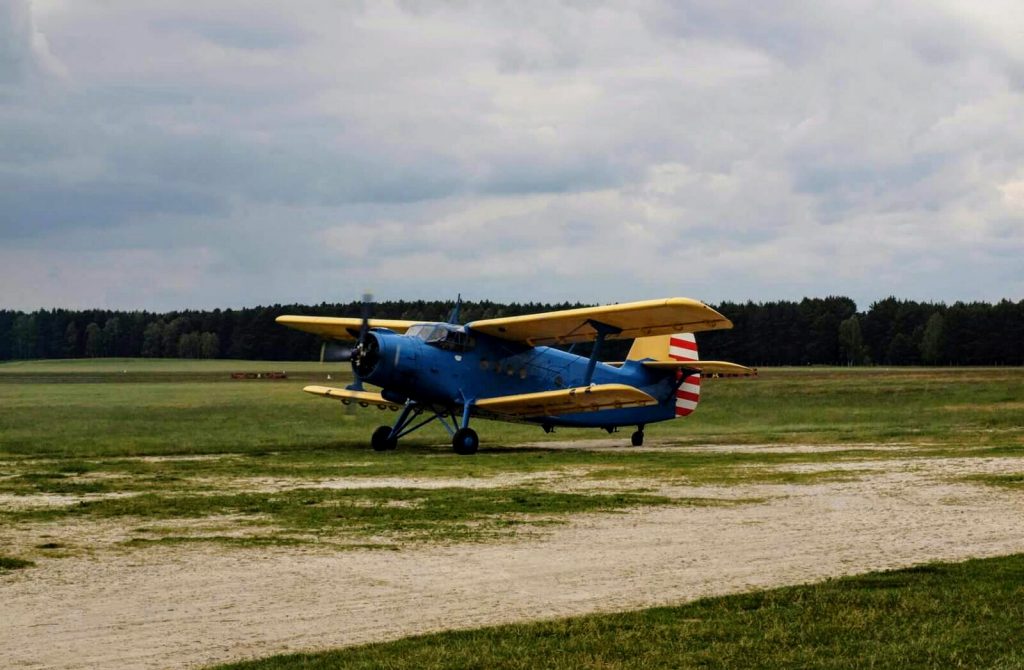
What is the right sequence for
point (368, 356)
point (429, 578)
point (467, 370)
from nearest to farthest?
point (429, 578), point (368, 356), point (467, 370)

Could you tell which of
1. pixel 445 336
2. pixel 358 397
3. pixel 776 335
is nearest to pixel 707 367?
pixel 445 336

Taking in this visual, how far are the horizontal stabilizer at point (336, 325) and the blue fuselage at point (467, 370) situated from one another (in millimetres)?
3062

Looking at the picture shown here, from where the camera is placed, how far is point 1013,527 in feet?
47.2

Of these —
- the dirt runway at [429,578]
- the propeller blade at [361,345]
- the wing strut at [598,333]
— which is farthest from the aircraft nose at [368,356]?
the dirt runway at [429,578]

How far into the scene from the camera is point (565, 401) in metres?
29.5

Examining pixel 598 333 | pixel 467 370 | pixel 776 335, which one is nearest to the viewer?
pixel 598 333

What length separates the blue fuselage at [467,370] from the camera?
28828mm

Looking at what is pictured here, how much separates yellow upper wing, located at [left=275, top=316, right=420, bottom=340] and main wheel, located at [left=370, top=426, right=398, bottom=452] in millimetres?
3553

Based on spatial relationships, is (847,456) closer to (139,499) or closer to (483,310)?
(139,499)

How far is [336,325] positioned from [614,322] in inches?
343

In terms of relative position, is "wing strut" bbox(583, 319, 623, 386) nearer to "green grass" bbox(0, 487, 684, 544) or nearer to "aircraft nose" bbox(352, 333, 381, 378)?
"aircraft nose" bbox(352, 333, 381, 378)

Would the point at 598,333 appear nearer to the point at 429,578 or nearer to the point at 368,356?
the point at 368,356

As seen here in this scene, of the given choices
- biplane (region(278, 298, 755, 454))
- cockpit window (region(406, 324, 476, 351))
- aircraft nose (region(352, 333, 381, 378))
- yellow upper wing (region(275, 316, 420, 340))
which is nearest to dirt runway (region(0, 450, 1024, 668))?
biplane (region(278, 298, 755, 454))

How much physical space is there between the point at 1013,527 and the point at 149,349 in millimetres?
160189
